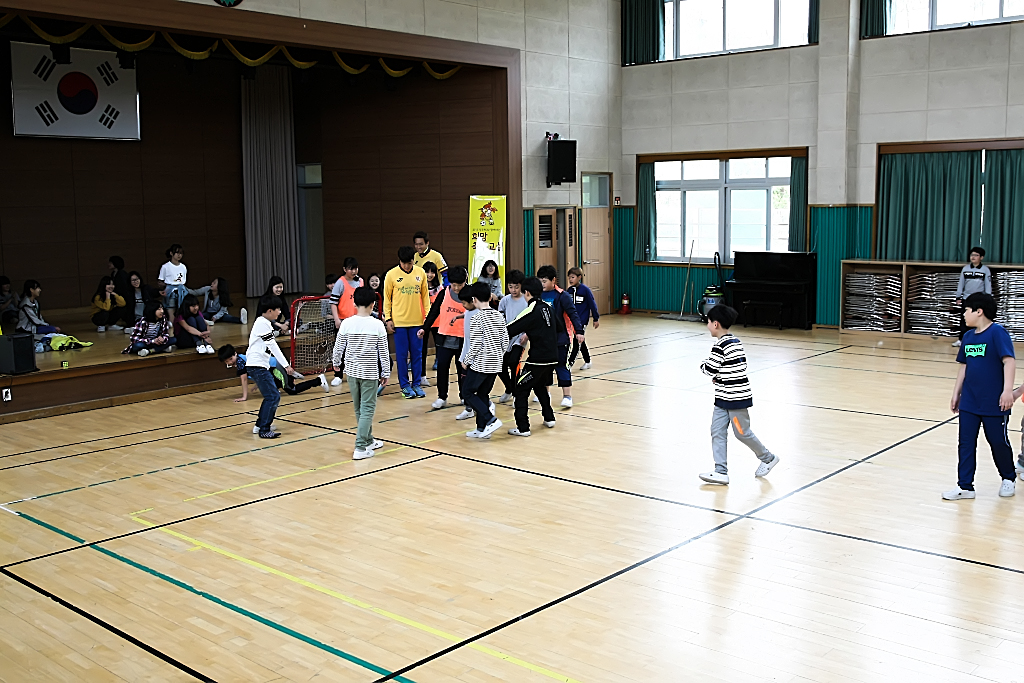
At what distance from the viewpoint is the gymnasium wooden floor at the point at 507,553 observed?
16.8ft

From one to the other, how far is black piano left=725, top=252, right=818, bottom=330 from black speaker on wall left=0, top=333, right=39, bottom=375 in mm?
12482

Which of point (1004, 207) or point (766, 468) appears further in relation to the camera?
point (1004, 207)

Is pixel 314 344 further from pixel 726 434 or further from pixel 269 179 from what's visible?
pixel 269 179

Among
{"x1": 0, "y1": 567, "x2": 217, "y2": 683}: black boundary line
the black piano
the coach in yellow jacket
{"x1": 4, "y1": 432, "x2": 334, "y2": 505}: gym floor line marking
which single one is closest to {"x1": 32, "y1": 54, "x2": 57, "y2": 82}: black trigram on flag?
the coach in yellow jacket

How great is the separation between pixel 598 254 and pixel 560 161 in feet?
9.94

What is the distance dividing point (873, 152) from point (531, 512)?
1297 centimetres

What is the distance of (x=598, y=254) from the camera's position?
2103cm

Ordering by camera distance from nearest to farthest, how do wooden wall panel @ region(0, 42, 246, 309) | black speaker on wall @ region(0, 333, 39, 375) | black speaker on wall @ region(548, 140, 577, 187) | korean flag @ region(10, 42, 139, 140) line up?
1. black speaker on wall @ region(0, 333, 39, 375)
2. korean flag @ region(10, 42, 139, 140)
3. wooden wall panel @ region(0, 42, 246, 309)
4. black speaker on wall @ region(548, 140, 577, 187)

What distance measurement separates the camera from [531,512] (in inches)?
298

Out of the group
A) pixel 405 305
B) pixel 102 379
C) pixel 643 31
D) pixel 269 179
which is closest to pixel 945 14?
pixel 643 31

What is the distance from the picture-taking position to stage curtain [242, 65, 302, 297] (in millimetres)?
21625

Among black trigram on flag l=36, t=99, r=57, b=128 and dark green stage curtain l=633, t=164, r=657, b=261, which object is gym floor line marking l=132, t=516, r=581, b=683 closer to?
black trigram on flag l=36, t=99, r=57, b=128

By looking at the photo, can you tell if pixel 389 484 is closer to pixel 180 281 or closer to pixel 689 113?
pixel 180 281

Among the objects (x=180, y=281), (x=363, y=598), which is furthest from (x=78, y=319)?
(x=363, y=598)
